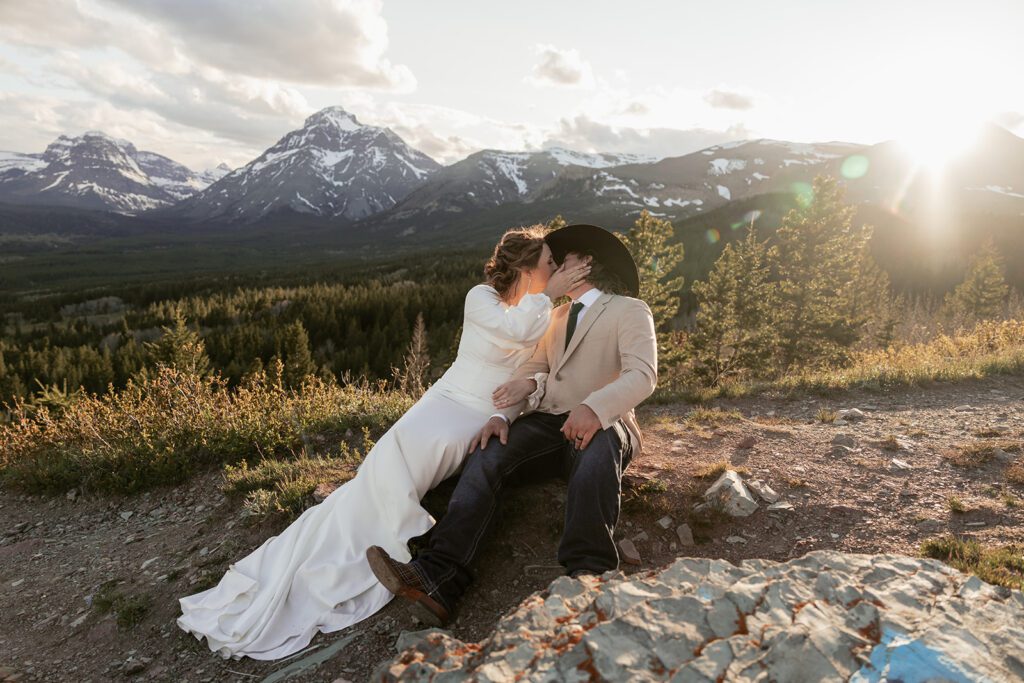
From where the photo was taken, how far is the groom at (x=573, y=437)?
136 inches

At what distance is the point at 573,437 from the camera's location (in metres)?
3.77

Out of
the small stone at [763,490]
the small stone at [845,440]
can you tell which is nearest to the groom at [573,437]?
the small stone at [763,490]

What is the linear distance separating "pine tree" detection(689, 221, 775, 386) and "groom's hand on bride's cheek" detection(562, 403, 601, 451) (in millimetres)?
16537

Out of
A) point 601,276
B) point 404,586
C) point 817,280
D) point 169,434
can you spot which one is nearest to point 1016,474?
point 601,276

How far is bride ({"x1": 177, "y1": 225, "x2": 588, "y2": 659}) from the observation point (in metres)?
3.71

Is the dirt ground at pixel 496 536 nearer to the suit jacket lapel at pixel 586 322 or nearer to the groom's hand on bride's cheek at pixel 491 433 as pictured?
the groom's hand on bride's cheek at pixel 491 433

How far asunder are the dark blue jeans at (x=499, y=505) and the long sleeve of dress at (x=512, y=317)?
0.70 m

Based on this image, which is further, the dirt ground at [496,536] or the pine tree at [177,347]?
the pine tree at [177,347]

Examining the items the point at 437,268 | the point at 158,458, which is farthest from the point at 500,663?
the point at 437,268

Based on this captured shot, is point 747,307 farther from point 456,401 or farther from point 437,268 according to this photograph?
point 437,268

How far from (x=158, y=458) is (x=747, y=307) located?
1854cm

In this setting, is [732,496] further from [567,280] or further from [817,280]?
[817,280]

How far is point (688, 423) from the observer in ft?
22.6

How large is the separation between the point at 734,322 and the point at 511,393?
56.9 ft
